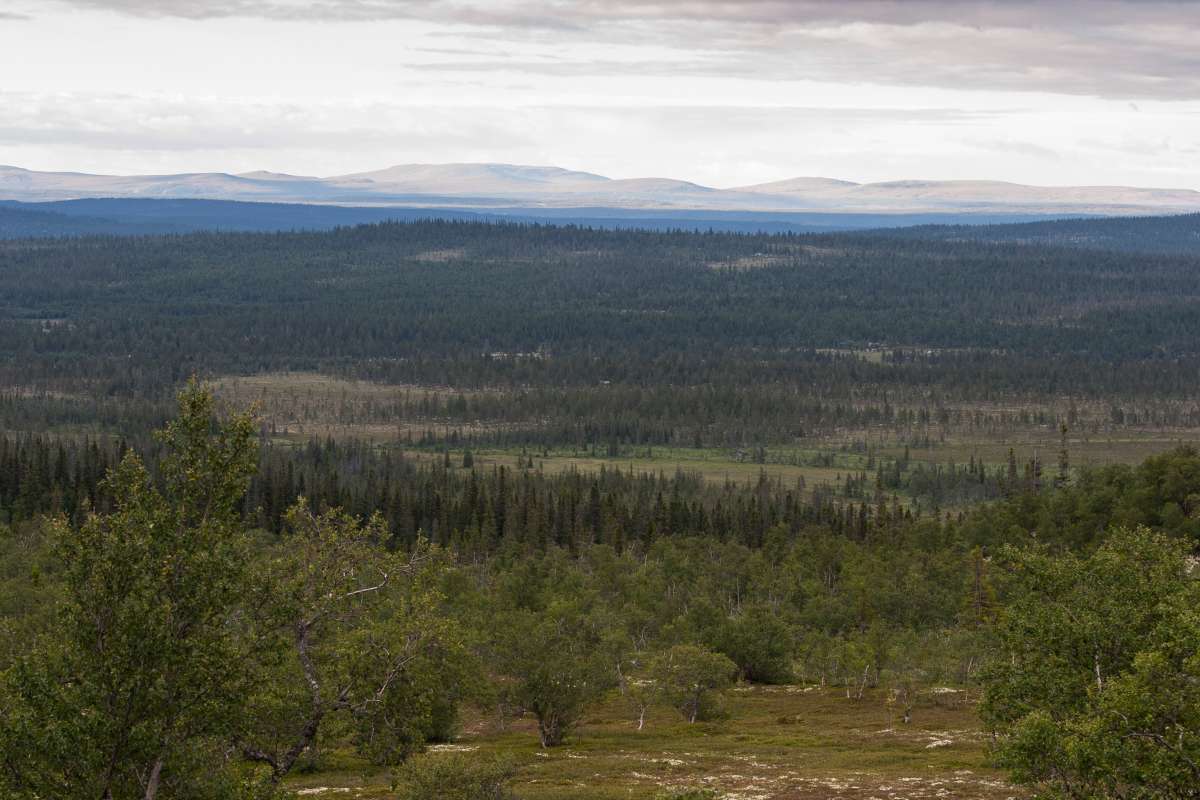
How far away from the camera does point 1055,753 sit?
3600cm

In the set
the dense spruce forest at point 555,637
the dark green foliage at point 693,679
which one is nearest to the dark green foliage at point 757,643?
the dense spruce forest at point 555,637

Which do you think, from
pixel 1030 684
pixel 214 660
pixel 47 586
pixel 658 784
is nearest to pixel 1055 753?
pixel 1030 684

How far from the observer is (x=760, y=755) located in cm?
7650

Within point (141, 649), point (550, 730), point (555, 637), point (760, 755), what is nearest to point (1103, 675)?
point (141, 649)

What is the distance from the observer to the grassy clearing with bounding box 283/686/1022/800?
63.8m

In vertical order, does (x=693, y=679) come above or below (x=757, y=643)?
above

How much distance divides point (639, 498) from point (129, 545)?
500ft

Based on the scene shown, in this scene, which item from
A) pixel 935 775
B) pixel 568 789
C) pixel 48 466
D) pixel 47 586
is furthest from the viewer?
pixel 48 466

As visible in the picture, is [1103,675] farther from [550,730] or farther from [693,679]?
[693,679]

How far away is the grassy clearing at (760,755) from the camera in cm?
6384

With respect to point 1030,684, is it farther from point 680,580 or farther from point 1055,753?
point 680,580

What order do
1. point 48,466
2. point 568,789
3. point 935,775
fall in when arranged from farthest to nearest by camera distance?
point 48,466 → point 935,775 → point 568,789

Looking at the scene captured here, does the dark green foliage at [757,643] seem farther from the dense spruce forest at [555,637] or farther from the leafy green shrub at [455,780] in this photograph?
the leafy green shrub at [455,780]

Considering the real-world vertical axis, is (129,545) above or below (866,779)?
above
